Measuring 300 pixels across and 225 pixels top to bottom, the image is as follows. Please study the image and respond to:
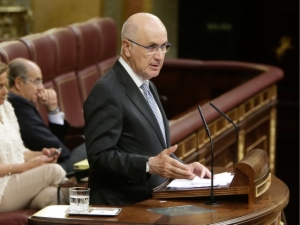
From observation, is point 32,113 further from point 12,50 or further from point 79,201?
point 79,201

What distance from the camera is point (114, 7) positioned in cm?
912

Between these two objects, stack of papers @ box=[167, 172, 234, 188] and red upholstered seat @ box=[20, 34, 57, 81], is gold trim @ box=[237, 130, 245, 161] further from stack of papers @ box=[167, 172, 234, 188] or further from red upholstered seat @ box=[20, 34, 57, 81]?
stack of papers @ box=[167, 172, 234, 188]

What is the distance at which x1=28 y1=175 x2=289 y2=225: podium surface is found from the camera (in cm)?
259

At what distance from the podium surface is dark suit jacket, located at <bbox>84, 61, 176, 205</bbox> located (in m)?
0.12

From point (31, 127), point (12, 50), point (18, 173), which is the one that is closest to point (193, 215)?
point (18, 173)

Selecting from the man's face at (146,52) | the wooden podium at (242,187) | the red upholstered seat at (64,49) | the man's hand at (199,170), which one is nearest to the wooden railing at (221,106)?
the man's hand at (199,170)

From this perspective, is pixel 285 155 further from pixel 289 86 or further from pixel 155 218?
pixel 155 218

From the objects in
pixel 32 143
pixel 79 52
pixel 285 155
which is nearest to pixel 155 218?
pixel 32 143

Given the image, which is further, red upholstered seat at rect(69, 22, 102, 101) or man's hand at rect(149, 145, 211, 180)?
red upholstered seat at rect(69, 22, 102, 101)

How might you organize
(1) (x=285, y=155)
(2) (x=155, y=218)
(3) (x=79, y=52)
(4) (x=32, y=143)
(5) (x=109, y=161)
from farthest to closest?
(1) (x=285, y=155)
(3) (x=79, y=52)
(4) (x=32, y=143)
(5) (x=109, y=161)
(2) (x=155, y=218)

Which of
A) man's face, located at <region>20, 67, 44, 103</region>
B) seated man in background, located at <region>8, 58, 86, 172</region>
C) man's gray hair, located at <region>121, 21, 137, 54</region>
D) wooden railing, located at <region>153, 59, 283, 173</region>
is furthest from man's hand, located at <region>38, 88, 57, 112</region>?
man's gray hair, located at <region>121, 21, 137, 54</region>

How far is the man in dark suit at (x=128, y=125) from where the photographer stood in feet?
9.34

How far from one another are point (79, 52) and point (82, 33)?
24 cm

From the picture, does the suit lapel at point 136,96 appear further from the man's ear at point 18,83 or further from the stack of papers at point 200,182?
the man's ear at point 18,83
